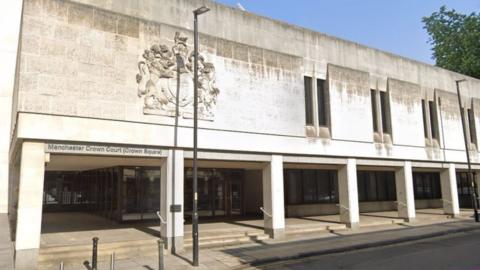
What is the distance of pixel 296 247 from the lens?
51.3 ft

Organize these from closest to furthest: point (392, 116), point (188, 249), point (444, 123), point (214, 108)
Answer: point (188, 249) → point (214, 108) → point (392, 116) → point (444, 123)

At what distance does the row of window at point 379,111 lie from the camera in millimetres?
20344

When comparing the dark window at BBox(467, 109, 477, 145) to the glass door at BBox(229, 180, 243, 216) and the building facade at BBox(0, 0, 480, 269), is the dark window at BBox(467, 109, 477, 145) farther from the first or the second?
the glass door at BBox(229, 180, 243, 216)

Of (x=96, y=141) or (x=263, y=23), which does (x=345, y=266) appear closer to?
(x=96, y=141)

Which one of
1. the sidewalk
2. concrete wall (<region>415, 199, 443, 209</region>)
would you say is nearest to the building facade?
the sidewalk

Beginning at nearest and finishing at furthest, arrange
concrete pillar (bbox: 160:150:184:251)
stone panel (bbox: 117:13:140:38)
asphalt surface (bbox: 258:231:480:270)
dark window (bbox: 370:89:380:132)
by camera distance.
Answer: asphalt surface (bbox: 258:231:480:270), stone panel (bbox: 117:13:140:38), concrete pillar (bbox: 160:150:184:251), dark window (bbox: 370:89:380:132)

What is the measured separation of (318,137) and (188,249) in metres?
8.45

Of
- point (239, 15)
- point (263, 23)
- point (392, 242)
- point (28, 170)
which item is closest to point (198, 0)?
point (239, 15)

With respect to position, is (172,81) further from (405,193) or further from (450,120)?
(450,120)

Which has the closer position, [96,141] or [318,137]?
[96,141]

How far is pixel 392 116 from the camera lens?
931 inches

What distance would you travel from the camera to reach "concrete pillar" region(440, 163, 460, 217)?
27056 millimetres

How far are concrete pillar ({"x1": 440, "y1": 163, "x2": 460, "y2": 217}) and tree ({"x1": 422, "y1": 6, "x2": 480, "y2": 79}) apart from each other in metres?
16.7

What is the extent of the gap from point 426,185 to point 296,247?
22.9m
